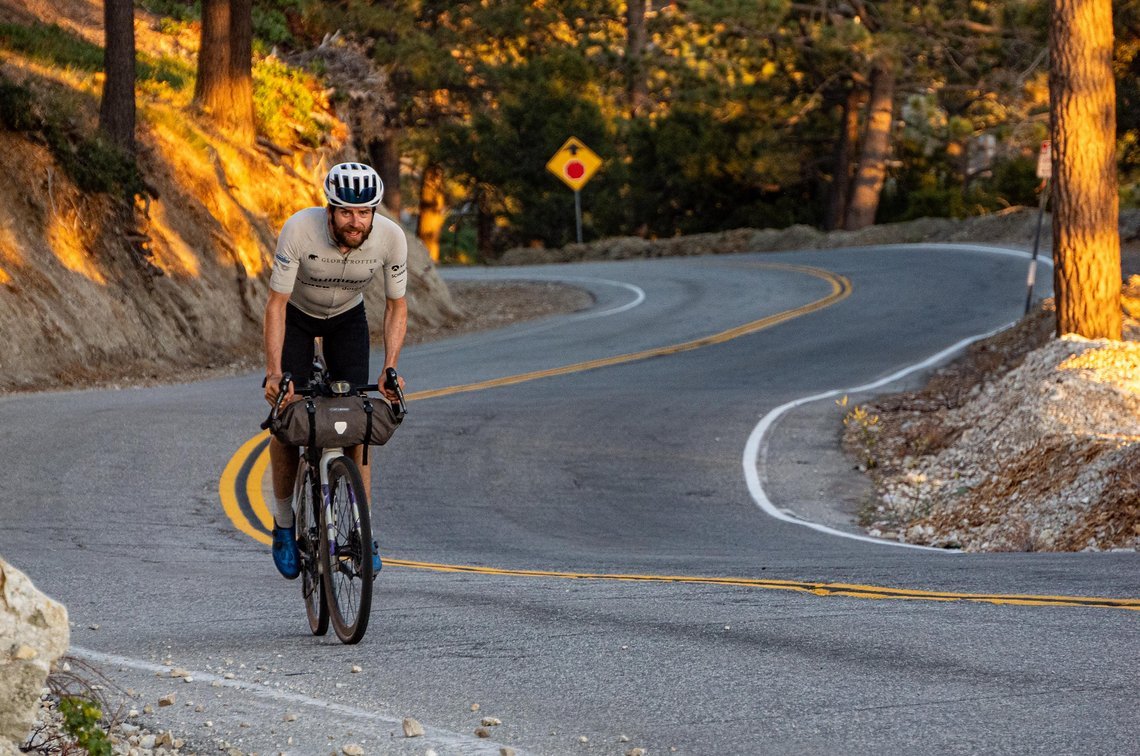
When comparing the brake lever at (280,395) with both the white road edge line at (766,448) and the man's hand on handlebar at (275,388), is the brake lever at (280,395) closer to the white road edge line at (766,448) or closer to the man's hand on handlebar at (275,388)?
the man's hand on handlebar at (275,388)

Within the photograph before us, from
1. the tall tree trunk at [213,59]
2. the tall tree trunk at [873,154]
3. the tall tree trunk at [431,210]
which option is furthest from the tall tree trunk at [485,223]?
the tall tree trunk at [213,59]

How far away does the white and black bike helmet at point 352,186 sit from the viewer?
655cm

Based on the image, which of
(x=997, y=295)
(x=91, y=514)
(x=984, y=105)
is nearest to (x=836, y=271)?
(x=997, y=295)

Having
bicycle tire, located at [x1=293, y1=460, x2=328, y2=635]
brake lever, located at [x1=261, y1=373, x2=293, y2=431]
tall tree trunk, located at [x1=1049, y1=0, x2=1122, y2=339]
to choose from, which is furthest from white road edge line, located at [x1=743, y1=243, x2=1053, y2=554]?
brake lever, located at [x1=261, y1=373, x2=293, y2=431]

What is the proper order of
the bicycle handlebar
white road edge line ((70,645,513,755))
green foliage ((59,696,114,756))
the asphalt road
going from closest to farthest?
green foliage ((59,696,114,756))
white road edge line ((70,645,513,755))
the asphalt road
the bicycle handlebar

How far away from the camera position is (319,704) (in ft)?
19.0

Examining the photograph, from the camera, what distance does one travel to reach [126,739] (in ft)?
17.3

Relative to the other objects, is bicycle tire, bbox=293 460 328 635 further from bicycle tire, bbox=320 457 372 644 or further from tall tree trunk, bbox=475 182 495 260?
tall tree trunk, bbox=475 182 495 260

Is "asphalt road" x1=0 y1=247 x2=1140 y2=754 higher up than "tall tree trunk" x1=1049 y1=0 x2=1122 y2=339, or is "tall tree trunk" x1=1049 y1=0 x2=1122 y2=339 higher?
"tall tree trunk" x1=1049 y1=0 x2=1122 y2=339

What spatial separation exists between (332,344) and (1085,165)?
38.9ft

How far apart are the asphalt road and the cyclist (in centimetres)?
82

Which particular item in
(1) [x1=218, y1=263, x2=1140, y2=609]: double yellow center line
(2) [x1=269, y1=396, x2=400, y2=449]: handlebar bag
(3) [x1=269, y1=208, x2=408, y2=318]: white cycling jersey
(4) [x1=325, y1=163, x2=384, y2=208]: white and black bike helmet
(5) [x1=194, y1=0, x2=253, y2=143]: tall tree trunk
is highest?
(5) [x1=194, y1=0, x2=253, y2=143]: tall tree trunk

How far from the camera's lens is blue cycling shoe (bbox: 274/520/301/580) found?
757 cm

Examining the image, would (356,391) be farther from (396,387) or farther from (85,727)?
(85,727)
